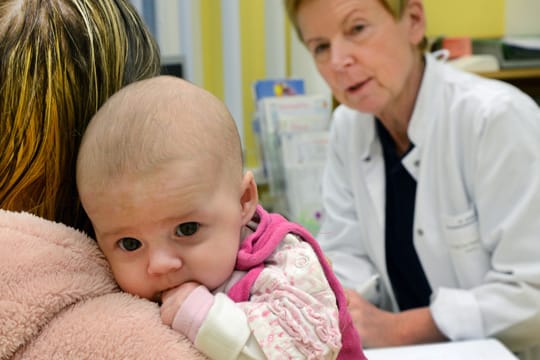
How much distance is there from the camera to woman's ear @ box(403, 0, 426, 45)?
176cm

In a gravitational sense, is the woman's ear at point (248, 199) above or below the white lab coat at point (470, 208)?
above

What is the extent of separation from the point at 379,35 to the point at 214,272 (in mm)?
1171

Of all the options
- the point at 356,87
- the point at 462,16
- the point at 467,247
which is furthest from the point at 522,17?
the point at 467,247

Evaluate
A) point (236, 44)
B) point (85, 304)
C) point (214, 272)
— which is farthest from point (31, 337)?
point (236, 44)

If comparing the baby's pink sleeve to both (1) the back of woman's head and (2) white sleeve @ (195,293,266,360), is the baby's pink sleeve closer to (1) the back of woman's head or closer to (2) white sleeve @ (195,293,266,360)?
(2) white sleeve @ (195,293,266,360)

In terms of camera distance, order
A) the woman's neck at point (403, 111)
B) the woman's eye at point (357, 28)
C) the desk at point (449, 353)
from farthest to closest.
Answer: the woman's neck at point (403, 111), the woman's eye at point (357, 28), the desk at point (449, 353)

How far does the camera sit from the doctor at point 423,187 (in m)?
1.53

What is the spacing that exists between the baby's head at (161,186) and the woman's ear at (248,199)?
0.04 metres

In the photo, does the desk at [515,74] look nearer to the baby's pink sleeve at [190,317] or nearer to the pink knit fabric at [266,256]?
the pink knit fabric at [266,256]

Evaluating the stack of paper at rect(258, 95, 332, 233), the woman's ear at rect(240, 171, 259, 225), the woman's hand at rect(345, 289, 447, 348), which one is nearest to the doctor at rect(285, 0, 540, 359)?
the woman's hand at rect(345, 289, 447, 348)

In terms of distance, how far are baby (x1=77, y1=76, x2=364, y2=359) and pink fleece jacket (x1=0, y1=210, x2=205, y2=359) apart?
1.4 inches

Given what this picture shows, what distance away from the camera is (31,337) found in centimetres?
58

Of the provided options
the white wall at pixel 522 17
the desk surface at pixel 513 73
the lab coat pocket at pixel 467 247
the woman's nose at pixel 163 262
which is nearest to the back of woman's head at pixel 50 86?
the woman's nose at pixel 163 262

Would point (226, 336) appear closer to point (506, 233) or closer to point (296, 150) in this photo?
point (506, 233)
